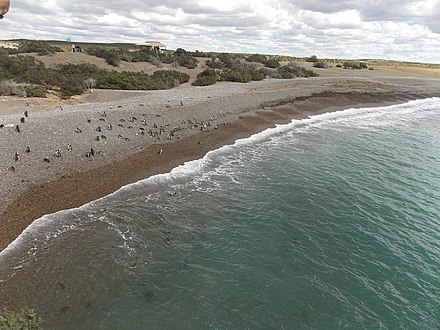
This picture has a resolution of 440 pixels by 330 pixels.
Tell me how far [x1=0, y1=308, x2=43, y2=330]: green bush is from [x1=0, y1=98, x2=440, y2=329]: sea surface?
415 mm

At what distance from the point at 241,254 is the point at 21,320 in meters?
8.48

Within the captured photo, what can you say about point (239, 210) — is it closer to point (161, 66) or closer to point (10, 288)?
point (10, 288)

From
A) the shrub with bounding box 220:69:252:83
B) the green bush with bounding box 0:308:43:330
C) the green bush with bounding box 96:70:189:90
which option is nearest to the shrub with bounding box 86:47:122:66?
the green bush with bounding box 96:70:189:90

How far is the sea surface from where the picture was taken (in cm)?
1133

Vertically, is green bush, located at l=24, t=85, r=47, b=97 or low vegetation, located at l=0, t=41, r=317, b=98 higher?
low vegetation, located at l=0, t=41, r=317, b=98

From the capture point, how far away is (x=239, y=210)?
60.1ft

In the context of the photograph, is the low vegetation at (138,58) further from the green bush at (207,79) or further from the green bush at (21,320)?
the green bush at (21,320)

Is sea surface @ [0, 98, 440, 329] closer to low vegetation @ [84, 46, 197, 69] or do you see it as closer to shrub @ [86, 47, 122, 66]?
shrub @ [86, 47, 122, 66]

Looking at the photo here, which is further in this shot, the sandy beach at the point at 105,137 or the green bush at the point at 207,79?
the green bush at the point at 207,79

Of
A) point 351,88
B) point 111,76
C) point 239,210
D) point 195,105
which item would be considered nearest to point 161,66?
point 111,76

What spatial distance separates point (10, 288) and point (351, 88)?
61.0 metres

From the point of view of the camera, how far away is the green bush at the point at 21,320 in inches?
367

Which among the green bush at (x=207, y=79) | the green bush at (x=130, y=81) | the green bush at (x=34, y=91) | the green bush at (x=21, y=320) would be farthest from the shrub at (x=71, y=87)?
the green bush at (x=21, y=320)

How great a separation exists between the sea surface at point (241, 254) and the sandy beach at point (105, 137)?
4.59ft
